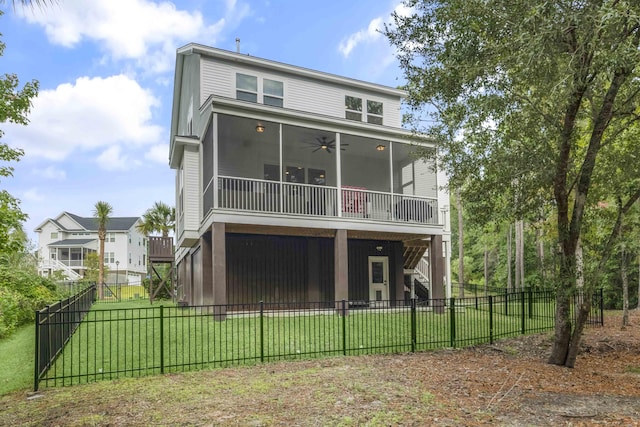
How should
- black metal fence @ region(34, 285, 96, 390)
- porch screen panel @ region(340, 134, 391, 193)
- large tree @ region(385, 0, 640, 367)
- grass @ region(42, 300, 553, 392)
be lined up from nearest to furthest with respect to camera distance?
large tree @ region(385, 0, 640, 367)
black metal fence @ region(34, 285, 96, 390)
grass @ region(42, 300, 553, 392)
porch screen panel @ region(340, 134, 391, 193)

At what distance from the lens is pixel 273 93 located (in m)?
18.2

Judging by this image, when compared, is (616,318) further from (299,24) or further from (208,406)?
(299,24)

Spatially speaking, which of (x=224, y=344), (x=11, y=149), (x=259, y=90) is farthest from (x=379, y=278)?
(x=11, y=149)

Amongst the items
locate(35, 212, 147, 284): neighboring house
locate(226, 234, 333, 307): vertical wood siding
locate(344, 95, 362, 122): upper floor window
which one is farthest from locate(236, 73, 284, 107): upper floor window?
locate(35, 212, 147, 284): neighboring house

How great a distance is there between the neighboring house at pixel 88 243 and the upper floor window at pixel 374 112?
120ft

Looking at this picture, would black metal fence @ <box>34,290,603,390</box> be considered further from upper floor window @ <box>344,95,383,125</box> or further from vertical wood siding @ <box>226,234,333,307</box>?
upper floor window @ <box>344,95,383,125</box>

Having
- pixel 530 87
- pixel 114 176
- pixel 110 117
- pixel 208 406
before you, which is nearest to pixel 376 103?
pixel 530 87

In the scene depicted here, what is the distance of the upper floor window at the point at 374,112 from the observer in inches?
792

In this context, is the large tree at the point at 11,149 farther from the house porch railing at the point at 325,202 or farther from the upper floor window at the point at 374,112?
the upper floor window at the point at 374,112

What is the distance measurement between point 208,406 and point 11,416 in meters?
2.58

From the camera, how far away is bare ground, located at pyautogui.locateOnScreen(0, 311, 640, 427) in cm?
558

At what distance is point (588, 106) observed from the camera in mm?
10273

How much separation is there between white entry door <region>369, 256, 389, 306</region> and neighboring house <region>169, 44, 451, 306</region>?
0.04m

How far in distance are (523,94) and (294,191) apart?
851 centimetres
